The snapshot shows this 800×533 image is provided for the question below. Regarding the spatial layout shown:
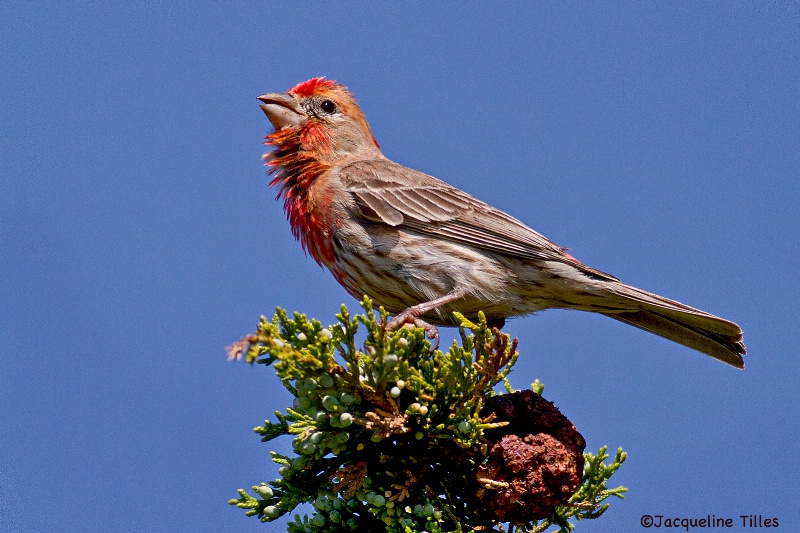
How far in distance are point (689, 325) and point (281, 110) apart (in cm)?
318

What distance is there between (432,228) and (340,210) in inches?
23.8

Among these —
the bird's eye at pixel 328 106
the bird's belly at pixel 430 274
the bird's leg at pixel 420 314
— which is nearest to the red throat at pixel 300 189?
the bird's belly at pixel 430 274

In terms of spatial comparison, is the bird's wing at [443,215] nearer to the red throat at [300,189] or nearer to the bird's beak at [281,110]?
the red throat at [300,189]

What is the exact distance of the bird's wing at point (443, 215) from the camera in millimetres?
5176

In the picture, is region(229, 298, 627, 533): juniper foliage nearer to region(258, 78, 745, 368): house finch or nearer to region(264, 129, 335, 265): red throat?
region(258, 78, 745, 368): house finch

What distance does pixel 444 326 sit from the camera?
5137 mm

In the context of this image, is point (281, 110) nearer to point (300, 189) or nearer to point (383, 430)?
point (300, 189)

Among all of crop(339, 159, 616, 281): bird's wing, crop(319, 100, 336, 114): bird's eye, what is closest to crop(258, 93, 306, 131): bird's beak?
crop(319, 100, 336, 114): bird's eye

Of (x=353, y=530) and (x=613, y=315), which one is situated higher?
(x=613, y=315)

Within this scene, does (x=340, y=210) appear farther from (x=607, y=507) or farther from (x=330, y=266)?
(x=607, y=507)

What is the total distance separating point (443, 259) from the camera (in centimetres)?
503

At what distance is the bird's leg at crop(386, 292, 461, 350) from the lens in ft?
14.2

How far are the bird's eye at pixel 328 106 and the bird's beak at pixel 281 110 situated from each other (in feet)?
0.67

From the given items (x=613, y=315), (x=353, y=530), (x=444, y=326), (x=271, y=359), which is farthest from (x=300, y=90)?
(x=353, y=530)
